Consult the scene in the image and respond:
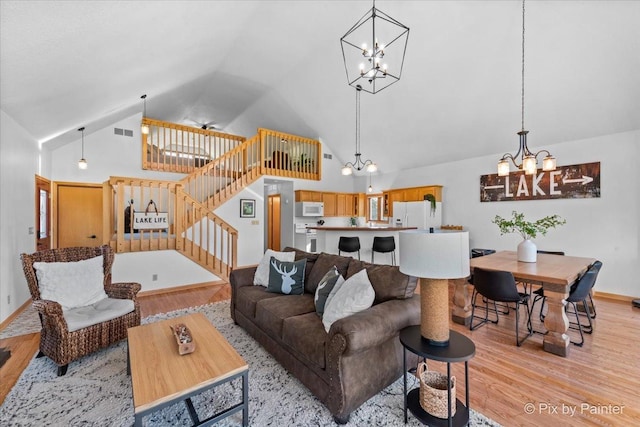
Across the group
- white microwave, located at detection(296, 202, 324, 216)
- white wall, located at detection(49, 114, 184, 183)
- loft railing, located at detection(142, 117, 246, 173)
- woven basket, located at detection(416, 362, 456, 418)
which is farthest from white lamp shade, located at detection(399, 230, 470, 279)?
white wall, located at detection(49, 114, 184, 183)

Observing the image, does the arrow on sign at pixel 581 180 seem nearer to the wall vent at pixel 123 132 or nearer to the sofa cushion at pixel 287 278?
the sofa cushion at pixel 287 278

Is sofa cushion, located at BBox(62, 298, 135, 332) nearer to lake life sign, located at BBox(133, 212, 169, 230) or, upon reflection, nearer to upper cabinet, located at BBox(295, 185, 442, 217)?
lake life sign, located at BBox(133, 212, 169, 230)

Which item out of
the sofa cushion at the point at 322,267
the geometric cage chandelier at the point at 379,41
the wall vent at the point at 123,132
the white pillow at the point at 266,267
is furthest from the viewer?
the wall vent at the point at 123,132

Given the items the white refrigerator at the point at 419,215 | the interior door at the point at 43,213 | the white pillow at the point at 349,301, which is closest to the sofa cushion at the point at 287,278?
the white pillow at the point at 349,301

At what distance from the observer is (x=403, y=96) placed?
17.3ft

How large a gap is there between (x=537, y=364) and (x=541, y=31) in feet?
12.8

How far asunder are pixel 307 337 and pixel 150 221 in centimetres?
367

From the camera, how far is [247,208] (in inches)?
250

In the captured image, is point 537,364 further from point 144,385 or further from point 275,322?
point 144,385

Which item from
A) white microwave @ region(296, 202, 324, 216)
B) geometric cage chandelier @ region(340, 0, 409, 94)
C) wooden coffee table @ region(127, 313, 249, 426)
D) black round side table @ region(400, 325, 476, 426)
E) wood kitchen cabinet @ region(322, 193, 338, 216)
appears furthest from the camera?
wood kitchen cabinet @ region(322, 193, 338, 216)

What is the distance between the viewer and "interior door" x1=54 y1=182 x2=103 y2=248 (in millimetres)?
5504

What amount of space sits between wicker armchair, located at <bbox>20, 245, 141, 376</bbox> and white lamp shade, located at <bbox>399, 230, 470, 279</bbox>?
2833 millimetres

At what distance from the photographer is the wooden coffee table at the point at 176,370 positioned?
1.43 m

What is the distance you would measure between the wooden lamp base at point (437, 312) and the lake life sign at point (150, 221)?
4311 millimetres
